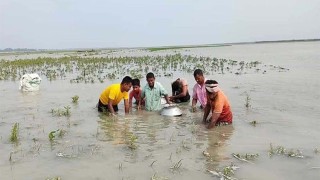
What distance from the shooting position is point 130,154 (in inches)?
199

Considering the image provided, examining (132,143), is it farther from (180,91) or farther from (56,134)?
(180,91)

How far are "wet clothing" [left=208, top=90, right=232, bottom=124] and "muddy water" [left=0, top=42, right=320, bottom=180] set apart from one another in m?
0.19

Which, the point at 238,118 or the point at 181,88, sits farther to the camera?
the point at 181,88

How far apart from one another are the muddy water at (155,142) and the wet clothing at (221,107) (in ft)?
0.62

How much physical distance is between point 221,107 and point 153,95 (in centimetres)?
220

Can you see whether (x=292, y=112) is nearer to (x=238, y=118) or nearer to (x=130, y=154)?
(x=238, y=118)

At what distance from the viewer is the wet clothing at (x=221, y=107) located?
643 cm

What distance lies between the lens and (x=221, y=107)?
6441 mm

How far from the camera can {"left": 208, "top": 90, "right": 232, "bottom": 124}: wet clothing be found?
6434 mm

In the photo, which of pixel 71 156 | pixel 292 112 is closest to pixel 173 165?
pixel 71 156

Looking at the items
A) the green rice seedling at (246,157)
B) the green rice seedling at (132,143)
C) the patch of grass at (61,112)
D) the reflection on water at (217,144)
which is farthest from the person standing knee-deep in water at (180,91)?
the green rice seedling at (246,157)

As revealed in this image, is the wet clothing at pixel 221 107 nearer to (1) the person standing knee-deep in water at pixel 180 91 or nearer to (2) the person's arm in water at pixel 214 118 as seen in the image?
(2) the person's arm in water at pixel 214 118

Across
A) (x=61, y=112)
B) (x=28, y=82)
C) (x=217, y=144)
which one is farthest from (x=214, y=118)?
(x=28, y=82)

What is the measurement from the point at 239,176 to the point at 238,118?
3.31 meters
